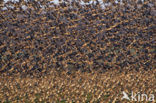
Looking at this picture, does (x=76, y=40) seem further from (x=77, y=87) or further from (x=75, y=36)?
(x=77, y=87)

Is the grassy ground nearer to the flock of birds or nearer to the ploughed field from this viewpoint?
the ploughed field

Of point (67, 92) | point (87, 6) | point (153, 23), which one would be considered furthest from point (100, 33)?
point (67, 92)

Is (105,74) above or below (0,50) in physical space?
below

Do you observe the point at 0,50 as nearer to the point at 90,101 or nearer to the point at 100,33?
the point at 100,33

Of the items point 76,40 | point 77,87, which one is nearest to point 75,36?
point 76,40

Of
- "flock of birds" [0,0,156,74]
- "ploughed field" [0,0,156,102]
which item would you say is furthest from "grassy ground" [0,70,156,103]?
"flock of birds" [0,0,156,74]

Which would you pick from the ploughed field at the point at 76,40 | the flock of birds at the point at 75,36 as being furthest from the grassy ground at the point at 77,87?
the flock of birds at the point at 75,36
